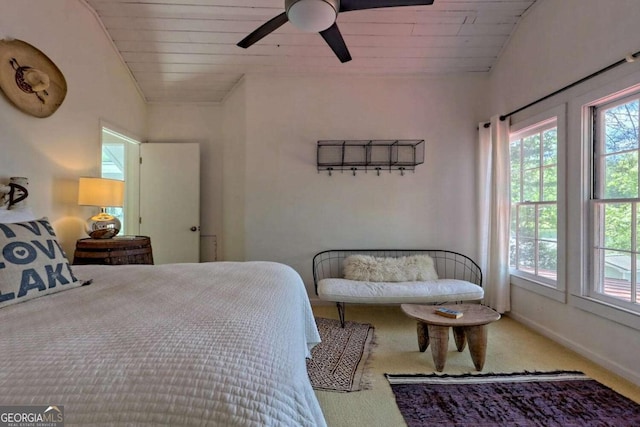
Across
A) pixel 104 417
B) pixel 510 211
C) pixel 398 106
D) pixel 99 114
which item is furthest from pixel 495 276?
pixel 99 114

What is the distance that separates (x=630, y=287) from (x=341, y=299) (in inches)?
83.2

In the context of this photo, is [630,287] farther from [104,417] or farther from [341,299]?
[104,417]

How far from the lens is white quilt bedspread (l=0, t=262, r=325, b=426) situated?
68 centimetres

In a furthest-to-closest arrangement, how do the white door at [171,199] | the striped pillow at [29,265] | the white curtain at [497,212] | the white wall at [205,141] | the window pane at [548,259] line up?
the white wall at [205,141] < the white door at [171,199] < the white curtain at [497,212] < the window pane at [548,259] < the striped pillow at [29,265]

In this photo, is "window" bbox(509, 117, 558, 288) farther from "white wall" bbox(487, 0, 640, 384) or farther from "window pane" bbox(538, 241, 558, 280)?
"white wall" bbox(487, 0, 640, 384)

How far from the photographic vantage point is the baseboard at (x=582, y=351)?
6.75 feet

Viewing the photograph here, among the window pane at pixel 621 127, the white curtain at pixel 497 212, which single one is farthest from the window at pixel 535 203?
the window pane at pixel 621 127

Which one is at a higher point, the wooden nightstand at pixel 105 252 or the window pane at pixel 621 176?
the window pane at pixel 621 176

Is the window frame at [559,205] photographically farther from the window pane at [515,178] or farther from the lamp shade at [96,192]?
the lamp shade at [96,192]

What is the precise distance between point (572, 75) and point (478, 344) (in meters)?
2.28

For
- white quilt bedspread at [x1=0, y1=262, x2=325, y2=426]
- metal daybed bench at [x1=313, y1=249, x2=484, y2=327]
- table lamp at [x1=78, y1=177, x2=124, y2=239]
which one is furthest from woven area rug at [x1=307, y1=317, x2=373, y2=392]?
table lamp at [x1=78, y1=177, x2=124, y2=239]

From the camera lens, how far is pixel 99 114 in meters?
3.09

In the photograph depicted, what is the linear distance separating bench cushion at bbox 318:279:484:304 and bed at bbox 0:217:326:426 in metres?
1.80

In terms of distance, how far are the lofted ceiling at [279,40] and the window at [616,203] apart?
1441 mm
